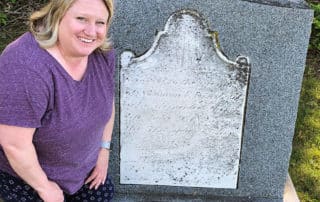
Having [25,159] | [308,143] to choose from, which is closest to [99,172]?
[25,159]

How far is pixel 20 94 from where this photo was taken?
6.74ft

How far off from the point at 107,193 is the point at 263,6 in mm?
1121

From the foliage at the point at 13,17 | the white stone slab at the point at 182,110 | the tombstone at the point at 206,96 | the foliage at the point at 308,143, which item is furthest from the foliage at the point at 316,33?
the foliage at the point at 13,17

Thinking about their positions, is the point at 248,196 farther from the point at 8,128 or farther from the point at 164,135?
the point at 8,128

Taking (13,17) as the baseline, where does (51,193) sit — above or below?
below

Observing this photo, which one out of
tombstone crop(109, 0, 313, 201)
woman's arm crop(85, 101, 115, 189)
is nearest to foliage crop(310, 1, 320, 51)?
tombstone crop(109, 0, 313, 201)

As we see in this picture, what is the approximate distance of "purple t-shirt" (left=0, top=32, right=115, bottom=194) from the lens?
207 cm

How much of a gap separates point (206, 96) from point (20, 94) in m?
1.17

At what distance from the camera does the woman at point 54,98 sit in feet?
6.82

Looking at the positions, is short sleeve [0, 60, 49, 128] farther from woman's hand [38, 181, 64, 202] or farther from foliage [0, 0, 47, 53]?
foliage [0, 0, 47, 53]

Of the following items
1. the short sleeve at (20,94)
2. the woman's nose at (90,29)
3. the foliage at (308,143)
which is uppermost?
the woman's nose at (90,29)

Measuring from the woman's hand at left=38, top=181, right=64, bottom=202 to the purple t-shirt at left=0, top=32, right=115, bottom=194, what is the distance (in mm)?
38

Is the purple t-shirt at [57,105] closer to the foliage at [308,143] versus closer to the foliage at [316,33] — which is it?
the foliage at [308,143]

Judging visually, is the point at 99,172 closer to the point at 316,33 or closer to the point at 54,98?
the point at 54,98
